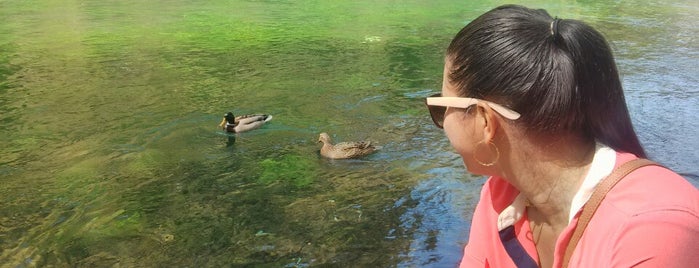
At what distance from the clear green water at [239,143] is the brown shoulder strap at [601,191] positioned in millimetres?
3236

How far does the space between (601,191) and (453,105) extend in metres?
0.40

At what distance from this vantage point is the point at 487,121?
159 cm

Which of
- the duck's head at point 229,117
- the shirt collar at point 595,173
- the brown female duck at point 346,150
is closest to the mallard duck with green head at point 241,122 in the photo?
the duck's head at point 229,117

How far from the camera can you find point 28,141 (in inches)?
286

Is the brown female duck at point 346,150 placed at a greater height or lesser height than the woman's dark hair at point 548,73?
lesser

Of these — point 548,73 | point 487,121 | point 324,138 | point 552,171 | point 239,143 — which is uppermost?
point 548,73

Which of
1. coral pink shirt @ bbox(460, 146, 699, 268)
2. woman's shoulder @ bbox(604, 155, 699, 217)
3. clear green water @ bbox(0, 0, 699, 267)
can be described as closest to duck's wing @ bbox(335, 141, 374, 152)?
clear green water @ bbox(0, 0, 699, 267)

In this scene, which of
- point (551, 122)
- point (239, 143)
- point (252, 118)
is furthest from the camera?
point (252, 118)

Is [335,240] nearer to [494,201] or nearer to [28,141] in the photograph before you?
[494,201]

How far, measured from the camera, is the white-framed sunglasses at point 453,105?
5.07 feet

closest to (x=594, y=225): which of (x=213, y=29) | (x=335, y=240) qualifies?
(x=335, y=240)

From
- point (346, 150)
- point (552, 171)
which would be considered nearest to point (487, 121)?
point (552, 171)

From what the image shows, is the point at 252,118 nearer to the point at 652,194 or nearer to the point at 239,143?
the point at 239,143

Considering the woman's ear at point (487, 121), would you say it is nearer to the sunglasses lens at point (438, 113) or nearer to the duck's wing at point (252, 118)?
the sunglasses lens at point (438, 113)
